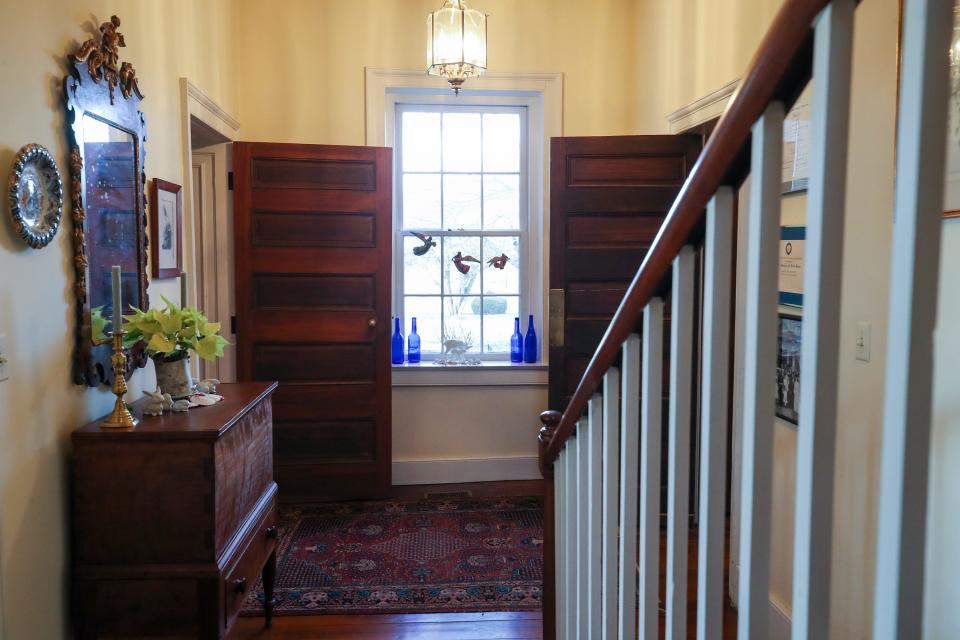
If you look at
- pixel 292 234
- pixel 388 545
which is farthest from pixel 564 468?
pixel 292 234

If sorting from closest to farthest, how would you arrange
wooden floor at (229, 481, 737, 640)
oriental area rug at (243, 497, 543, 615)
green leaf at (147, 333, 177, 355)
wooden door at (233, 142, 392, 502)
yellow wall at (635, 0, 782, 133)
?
green leaf at (147, 333, 177, 355) < wooden floor at (229, 481, 737, 640) < yellow wall at (635, 0, 782, 133) < oriental area rug at (243, 497, 543, 615) < wooden door at (233, 142, 392, 502)

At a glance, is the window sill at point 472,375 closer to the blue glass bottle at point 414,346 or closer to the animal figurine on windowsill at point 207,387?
the blue glass bottle at point 414,346

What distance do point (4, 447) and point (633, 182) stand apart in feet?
9.67

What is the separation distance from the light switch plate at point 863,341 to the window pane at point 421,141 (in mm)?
2786

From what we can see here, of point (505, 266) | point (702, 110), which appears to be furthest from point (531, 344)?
point (702, 110)

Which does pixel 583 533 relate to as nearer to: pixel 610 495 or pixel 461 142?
A: pixel 610 495

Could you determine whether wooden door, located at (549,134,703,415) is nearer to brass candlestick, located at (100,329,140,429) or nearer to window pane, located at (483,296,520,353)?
window pane, located at (483,296,520,353)

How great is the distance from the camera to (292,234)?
3646 mm

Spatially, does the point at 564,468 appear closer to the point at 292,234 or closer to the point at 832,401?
the point at 832,401

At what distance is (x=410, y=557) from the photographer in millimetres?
3113

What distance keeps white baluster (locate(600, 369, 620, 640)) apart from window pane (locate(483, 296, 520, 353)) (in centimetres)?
290

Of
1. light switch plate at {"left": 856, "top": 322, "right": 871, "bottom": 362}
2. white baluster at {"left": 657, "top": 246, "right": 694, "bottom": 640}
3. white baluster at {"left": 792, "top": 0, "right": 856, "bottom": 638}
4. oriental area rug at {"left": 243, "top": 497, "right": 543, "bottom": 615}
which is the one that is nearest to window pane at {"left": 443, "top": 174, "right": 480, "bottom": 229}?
oriental area rug at {"left": 243, "top": 497, "right": 543, "bottom": 615}

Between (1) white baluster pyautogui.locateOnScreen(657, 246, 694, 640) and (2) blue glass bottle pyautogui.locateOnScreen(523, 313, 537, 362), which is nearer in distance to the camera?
(1) white baluster pyautogui.locateOnScreen(657, 246, 694, 640)

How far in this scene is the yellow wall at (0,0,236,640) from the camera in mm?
1602
